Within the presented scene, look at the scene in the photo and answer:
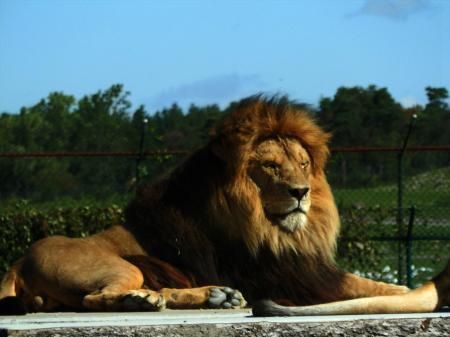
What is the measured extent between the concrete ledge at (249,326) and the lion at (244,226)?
1.50 meters

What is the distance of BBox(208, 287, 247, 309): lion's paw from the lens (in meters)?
5.02

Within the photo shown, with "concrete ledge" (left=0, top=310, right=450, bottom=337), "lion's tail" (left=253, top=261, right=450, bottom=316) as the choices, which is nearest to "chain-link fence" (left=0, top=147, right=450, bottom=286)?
"lion's tail" (left=253, top=261, right=450, bottom=316)

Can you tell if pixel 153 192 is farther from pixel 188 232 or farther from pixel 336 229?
pixel 336 229

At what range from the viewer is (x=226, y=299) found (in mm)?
5066

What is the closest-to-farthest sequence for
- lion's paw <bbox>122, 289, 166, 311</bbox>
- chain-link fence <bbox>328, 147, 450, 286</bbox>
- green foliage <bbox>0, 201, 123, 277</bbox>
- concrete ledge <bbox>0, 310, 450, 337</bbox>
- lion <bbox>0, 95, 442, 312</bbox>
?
concrete ledge <bbox>0, 310, 450, 337</bbox>
lion's paw <bbox>122, 289, 166, 311</bbox>
lion <bbox>0, 95, 442, 312</bbox>
green foliage <bbox>0, 201, 123, 277</bbox>
chain-link fence <bbox>328, 147, 450, 286</bbox>

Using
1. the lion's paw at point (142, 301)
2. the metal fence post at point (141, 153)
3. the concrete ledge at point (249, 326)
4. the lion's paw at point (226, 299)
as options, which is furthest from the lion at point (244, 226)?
the metal fence post at point (141, 153)

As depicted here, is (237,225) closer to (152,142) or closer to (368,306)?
(368,306)

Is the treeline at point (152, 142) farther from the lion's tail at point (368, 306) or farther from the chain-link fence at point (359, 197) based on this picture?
the lion's tail at point (368, 306)

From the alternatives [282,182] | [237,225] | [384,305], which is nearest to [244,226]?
[237,225]

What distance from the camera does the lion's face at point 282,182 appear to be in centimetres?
562

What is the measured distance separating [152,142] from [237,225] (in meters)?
5.05

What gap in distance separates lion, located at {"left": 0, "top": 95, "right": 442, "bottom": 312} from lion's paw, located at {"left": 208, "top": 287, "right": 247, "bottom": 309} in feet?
1.19

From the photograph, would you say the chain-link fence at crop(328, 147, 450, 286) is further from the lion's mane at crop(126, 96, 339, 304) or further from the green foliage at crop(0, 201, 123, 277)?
the lion's mane at crop(126, 96, 339, 304)

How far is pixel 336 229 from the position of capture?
601 centimetres
